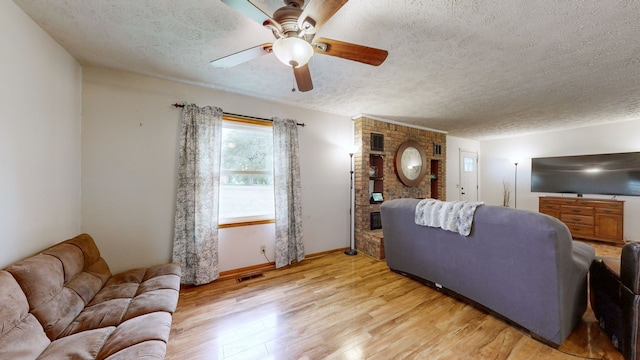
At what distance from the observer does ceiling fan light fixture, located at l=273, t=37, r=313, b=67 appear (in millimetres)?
1336

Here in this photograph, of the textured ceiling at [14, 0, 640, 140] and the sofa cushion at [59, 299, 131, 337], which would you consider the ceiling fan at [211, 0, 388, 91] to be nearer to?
the textured ceiling at [14, 0, 640, 140]

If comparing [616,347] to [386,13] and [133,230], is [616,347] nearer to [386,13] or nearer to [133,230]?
[386,13]

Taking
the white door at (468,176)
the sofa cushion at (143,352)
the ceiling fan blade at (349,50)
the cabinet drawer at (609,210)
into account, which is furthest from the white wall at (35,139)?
the cabinet drawer at (609,210)

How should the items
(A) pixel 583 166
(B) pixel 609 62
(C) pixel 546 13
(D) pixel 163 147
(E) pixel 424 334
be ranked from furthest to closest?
1. (A) pixel 583 166
2. (D) pixel 163 147
3. (B) pixel 609 62
4. (E) pixel 424 334
5. (C) pixel 546 13

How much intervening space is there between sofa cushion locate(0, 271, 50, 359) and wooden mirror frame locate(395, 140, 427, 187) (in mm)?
4373

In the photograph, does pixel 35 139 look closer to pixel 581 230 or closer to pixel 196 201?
pixel 196 201

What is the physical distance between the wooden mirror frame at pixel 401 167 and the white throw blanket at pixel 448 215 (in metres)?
1.88

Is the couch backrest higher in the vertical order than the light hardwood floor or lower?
higher

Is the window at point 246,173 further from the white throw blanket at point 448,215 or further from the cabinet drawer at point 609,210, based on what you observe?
the cabinet drawer at point 609,210

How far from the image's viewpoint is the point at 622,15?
1489 mm

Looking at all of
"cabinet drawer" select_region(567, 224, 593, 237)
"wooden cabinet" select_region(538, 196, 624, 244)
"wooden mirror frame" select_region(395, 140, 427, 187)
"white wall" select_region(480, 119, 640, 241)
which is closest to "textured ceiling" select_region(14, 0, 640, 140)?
"wooden mirror frame" select_region(395, 140, 427, 187)

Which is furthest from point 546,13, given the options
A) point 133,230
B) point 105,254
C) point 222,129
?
point 105,254

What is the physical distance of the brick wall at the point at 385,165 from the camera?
3.82 m

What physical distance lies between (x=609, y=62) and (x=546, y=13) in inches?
53.5
